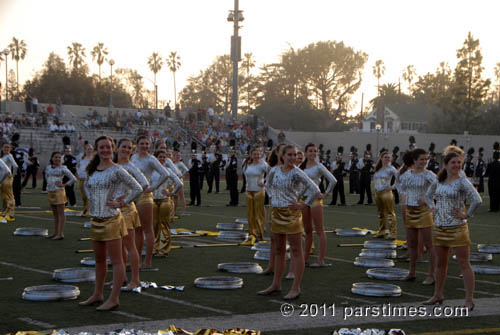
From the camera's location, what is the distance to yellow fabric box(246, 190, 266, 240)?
14.6 m

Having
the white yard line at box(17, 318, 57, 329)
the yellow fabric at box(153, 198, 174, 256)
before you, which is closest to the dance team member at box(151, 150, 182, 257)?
the yellow fabric at box(153, 198, 174, 256)

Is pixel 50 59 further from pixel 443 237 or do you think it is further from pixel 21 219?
pixel 443 237

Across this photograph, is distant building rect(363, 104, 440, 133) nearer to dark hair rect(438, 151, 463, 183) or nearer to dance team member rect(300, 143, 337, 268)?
dance team member rect(300, 143, 337, 268)

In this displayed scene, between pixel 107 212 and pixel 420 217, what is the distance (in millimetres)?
4751

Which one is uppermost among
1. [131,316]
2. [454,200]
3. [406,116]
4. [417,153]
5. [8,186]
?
[406,116]

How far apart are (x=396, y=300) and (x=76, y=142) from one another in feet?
112

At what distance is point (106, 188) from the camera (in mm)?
7996

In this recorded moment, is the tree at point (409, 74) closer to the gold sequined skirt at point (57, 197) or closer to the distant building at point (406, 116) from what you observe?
the distant building at point (406, 116)

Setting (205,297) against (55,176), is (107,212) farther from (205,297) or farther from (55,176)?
(55,176)

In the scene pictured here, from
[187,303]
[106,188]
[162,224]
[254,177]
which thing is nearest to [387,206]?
[254,177]

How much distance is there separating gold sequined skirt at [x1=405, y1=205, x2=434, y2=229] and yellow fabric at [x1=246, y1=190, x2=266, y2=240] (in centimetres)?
456

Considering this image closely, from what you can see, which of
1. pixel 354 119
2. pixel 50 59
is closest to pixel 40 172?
pixel 50 59

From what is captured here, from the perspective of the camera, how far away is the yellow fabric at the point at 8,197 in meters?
17.4

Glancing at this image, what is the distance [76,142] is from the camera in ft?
134
